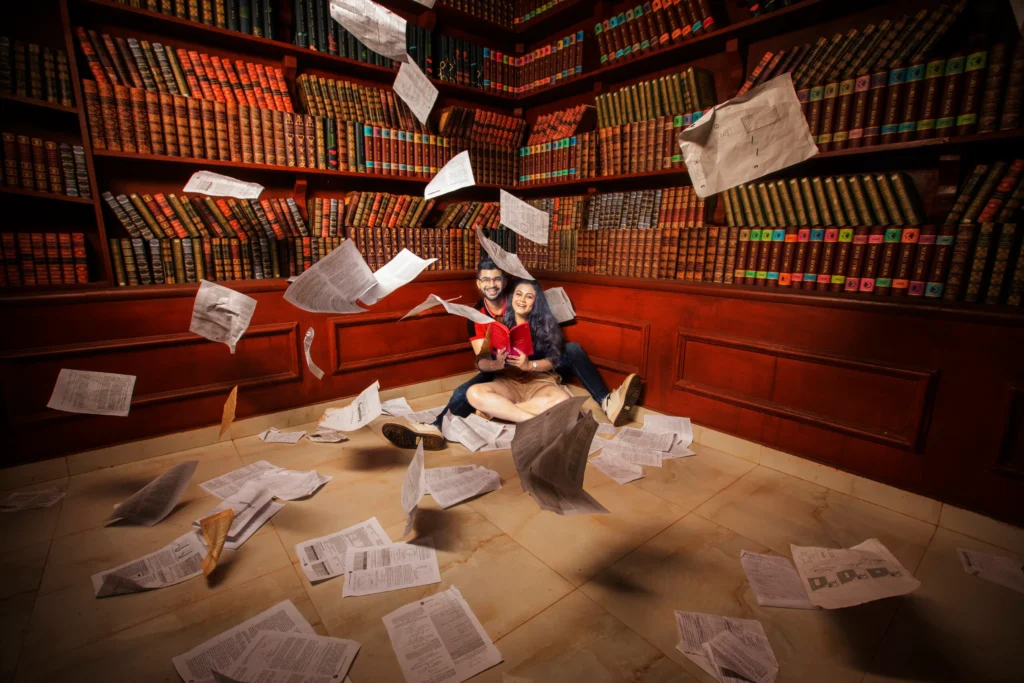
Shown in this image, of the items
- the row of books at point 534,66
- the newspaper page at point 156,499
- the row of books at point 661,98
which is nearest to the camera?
the newspaper page at point 156,499

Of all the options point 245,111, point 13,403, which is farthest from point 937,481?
point 13,403

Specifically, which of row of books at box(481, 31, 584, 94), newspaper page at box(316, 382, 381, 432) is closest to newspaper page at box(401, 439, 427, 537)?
newspaper page at box(316, 382, 381, 432)

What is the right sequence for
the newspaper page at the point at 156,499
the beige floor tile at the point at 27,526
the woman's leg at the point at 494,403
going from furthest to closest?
the woman's leg at the point at 494,403, the newspaper page at the point at 156,499, the beige floor tile at the point at 27,526

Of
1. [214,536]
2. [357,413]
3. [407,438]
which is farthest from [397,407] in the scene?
[214,536]

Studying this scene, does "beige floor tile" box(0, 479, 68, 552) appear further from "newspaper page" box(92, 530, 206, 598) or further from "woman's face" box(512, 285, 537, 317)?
"woman's face" box(512, 285, 537, 317)

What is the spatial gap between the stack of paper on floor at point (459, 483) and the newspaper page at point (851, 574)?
3.00 feet

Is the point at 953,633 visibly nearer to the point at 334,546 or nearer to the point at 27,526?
the point at 334,546

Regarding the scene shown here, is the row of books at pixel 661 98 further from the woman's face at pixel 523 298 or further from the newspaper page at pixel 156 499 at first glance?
the newspaper page at pixel 156 499

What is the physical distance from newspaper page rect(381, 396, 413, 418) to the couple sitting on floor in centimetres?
24

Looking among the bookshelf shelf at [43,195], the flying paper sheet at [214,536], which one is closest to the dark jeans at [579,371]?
the flying paper sheet at [214,536]

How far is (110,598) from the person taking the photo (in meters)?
1.07

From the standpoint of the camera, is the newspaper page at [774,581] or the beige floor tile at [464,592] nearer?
the beige floor tile at [464,592]

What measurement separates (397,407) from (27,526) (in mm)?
1313

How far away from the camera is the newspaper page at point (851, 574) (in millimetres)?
1040
